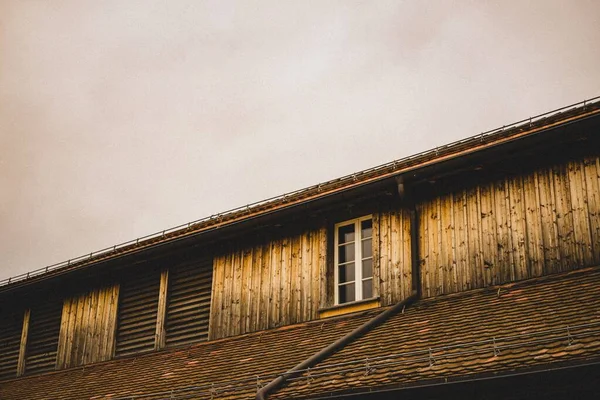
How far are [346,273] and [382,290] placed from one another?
1.02m

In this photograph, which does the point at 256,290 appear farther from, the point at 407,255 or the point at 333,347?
the point at 333,347

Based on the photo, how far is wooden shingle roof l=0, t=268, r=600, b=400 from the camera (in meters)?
8.24

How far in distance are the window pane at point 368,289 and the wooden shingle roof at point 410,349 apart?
51 cm

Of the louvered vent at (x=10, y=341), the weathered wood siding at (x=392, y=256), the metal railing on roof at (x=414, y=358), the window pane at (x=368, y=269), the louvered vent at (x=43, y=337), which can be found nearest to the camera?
the metal railing on roof at (x=414, y=358)

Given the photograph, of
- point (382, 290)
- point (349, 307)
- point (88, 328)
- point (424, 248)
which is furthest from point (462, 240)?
point (88, 328)

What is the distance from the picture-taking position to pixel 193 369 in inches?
507

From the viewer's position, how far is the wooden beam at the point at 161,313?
15719mm

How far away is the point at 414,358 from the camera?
9195 mm

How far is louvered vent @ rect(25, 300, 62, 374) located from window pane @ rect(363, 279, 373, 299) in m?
9.05

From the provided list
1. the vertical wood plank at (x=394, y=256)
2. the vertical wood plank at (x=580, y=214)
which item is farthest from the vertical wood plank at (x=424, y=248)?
the vertical wood plank at (x=580, y=214)

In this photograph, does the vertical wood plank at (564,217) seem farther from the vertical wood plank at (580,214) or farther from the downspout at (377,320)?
the downspout at (377,320)

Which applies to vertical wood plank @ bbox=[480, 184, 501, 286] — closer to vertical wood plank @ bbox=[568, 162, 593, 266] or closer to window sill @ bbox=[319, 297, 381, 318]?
vertical wood plank @ bbox=[568, 162, 593, 266]

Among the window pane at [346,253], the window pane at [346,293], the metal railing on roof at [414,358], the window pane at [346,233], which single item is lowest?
the metal railing on roof at [414,358]


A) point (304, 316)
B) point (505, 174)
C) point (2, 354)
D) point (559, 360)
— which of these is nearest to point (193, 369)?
point (304, 316)
